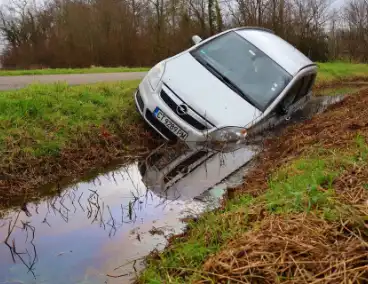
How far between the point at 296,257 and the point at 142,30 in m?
32.5

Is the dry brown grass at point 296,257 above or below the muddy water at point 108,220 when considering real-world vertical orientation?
above

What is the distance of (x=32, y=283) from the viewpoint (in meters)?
3.33

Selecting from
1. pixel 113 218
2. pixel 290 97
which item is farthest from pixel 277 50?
pixel 113 218

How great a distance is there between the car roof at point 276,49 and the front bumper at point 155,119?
2.39 metres

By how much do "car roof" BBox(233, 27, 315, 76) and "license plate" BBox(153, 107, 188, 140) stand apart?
8.43 feet

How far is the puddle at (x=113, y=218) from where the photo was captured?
11.7 feet

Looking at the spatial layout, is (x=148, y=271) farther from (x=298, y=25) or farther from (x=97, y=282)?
(x=298, y=25)

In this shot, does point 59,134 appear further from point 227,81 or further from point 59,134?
point 227,81

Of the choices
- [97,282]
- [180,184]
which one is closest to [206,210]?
[180,184]

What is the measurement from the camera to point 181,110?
22.2 feet

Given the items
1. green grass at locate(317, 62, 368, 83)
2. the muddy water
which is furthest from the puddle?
green grass at locate(317, 62, 368, 83)

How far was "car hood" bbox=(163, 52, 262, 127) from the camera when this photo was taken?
6.80 meters

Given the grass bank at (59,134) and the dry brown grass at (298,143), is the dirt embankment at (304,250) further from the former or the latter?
the grass bank at (59,134)

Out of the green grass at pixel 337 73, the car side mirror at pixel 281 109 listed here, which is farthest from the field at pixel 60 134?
the green grass at pixel 337 73
